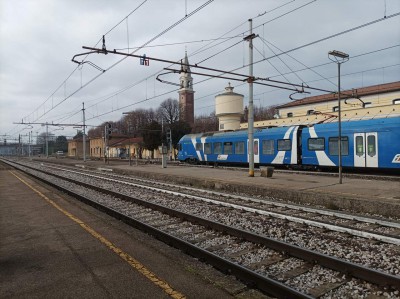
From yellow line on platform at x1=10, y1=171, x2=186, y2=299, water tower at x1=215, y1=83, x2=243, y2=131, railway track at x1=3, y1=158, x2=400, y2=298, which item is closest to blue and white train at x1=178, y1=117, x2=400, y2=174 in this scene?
railway track at x1=3, y1=158, x2=400, y2=298

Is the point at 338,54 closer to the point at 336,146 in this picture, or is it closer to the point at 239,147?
the point at 336,146

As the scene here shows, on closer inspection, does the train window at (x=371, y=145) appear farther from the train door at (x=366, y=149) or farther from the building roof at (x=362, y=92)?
the building roof at (x=362, y=92)

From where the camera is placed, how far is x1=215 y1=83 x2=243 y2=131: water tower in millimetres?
56594

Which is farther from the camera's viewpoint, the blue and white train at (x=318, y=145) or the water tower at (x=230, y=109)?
the water tower at (x=230, y=109)

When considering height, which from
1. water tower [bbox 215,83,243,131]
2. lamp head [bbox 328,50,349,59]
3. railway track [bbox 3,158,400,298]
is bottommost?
railway track [bbox 3,158,400,298]

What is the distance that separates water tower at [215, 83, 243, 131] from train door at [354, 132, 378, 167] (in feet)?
117

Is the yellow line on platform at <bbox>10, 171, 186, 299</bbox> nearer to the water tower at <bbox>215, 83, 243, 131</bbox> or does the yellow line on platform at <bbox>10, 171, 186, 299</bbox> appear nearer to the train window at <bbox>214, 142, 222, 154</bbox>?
the train window at <bbox>214, 142, 222, 154</bbox>

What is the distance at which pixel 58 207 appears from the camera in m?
12.1

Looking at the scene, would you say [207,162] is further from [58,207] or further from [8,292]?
[8,292]

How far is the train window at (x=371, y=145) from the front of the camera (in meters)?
19.4

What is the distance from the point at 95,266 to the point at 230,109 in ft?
171

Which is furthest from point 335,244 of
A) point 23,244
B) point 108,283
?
point 23,244

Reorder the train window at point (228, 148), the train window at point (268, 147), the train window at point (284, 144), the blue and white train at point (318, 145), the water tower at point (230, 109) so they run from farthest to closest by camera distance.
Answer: the water tower at point (230, 109), the train window at point (228, 148), the train window at point (268, 147), the train window at point (284, 144), the blue and white train at point (318, 145)

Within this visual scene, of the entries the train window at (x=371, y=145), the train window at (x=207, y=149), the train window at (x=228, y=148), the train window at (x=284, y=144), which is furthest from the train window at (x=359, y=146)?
the train window at (x=207, y=149)
